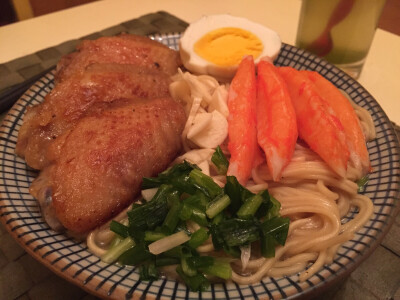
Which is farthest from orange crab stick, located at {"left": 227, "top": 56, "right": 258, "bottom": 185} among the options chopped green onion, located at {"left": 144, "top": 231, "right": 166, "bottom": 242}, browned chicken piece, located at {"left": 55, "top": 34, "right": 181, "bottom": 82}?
browned chicken piece, located at {"left": 55, "top": 34, "right": 181, "bottom": 82}

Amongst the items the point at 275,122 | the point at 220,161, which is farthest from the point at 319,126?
the point at 220,161

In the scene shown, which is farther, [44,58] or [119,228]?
[44,58]

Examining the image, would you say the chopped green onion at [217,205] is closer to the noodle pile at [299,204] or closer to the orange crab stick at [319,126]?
the noodle pile at [299,204]

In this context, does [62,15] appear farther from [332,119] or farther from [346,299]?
[346,299]

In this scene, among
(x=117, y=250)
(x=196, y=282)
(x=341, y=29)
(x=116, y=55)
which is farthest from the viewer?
(x=341, y=29)

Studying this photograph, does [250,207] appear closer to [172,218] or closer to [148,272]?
[172,218]

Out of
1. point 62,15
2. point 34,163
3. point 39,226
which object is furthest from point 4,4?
point 39,226

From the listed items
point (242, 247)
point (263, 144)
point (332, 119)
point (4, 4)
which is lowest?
point (4, 4)

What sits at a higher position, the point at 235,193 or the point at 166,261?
the point at 235,193
